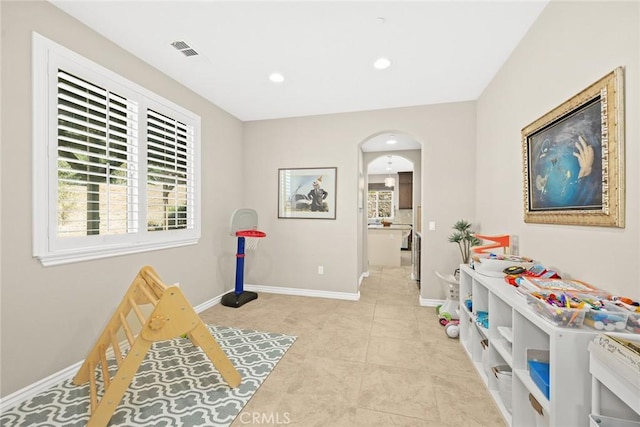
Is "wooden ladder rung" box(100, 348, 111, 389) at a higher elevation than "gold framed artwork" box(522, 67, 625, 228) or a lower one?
lower

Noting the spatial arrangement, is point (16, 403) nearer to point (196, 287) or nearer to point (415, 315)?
point (196, 287)

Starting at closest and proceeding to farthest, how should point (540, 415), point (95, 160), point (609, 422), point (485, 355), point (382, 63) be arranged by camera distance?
1. point (609, 422)
2. point (540, 415)
3. point (485, 355)
4. point (95, 160)
5. point (382, 63)

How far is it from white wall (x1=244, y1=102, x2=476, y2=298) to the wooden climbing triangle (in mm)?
2022

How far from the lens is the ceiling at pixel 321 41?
69.1 inches

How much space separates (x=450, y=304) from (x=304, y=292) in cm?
190

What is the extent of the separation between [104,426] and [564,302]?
2333 millimetres

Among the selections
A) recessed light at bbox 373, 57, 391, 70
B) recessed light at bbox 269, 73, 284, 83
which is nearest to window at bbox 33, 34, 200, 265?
recessed light at bbox 269, 73, 284, 83

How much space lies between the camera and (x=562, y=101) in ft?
5.08

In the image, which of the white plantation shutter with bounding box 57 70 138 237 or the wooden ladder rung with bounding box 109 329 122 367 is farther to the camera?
the white plantation shutter with bounding box 57 70 138 237

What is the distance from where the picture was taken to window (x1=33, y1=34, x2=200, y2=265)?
1682mm

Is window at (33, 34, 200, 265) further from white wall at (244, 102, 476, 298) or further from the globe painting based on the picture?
the globe painting

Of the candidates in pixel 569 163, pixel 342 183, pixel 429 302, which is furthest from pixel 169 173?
pixel 429 302

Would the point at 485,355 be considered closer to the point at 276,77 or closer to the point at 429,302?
the point at 429,302

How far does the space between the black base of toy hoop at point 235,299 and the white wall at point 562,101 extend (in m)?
3.00
